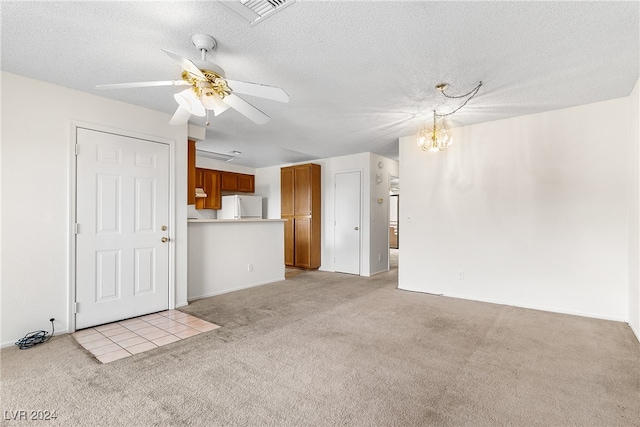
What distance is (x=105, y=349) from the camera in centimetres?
250

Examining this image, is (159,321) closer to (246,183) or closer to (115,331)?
(115,331)

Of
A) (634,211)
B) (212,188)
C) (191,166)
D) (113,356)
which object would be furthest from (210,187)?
(634,211)

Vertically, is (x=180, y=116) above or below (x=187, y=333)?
above

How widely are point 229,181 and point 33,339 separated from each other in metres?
4.56

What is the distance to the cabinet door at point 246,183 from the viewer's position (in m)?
7.04

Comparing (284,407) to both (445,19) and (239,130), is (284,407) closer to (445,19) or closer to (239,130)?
(445,19)

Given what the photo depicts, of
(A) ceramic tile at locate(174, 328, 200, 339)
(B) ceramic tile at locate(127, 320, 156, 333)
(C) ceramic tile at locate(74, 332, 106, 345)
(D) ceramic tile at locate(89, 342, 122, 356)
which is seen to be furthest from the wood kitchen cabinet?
(D) ceramic tile at locate(89, 342, 122, 356)

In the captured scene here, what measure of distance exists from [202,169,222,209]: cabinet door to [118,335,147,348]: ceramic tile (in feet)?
13.2

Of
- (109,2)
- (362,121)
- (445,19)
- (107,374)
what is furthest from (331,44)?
(107,374)

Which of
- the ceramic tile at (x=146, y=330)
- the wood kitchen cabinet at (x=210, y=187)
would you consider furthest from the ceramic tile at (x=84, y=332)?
the wood kitchen cabinet at (x=210, y=187)

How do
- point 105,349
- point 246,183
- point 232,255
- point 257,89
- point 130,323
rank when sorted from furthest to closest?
point 246,183
point 232,255
point 130,323
point 105,349
point 257,89

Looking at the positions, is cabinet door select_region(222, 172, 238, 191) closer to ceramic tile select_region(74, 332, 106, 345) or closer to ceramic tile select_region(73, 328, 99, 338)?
ceramic tile select_region(73, 328, 99, 338)

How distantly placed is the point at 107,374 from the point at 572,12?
3743 millimetres

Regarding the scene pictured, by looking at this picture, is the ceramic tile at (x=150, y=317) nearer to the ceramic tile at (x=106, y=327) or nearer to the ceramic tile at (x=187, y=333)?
the ceramic tile at (x=106, y=327)
